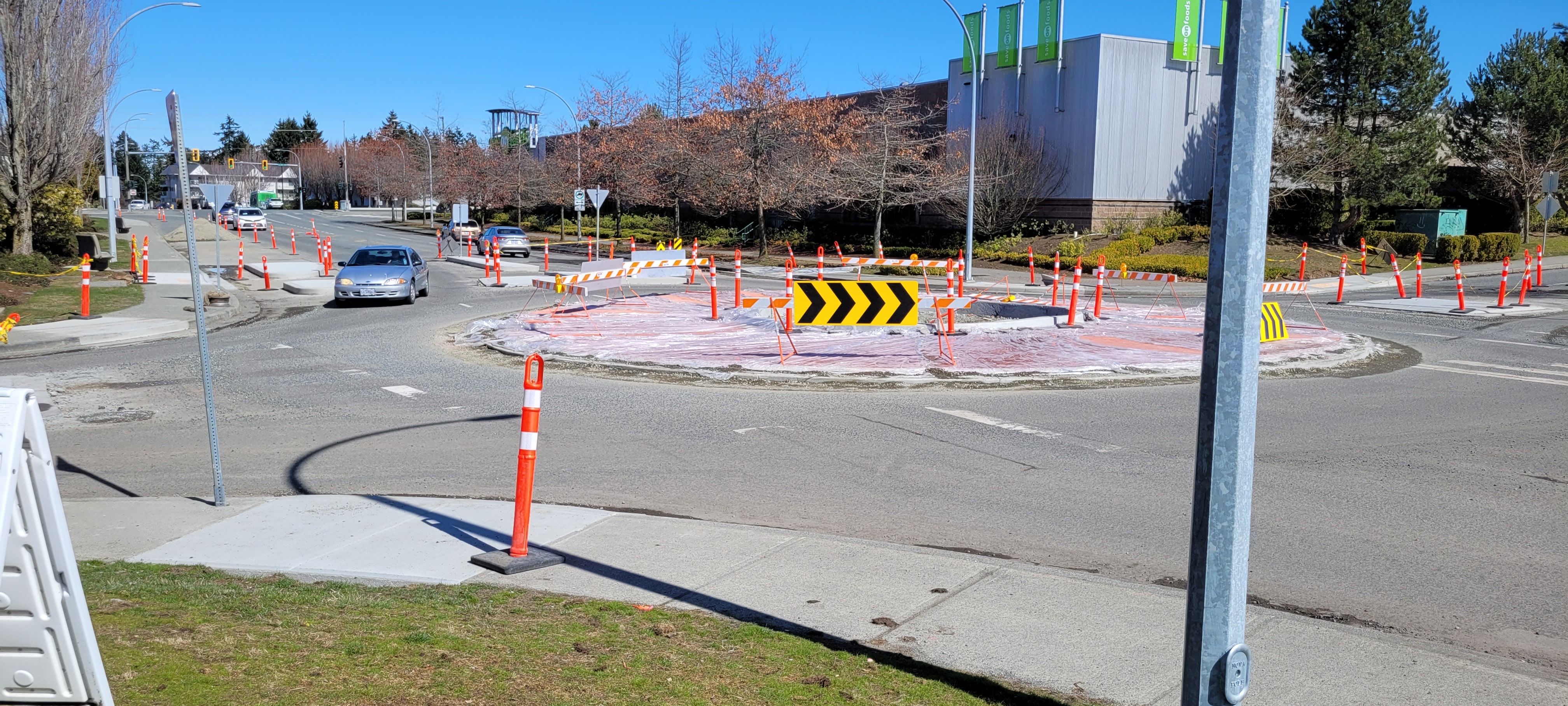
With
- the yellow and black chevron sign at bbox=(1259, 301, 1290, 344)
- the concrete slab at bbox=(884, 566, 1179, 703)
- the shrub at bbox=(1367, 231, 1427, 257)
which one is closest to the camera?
the concrete slab at bbox=(884, 566, 1179, 703)

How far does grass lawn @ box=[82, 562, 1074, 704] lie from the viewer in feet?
14.4

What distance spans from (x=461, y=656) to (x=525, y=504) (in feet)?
6.21

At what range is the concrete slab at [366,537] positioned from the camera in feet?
21.9

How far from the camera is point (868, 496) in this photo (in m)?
8.59

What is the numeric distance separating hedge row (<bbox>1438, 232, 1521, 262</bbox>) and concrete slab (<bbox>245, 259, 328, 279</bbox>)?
36818 mm

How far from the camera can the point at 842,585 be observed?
6.25 meters

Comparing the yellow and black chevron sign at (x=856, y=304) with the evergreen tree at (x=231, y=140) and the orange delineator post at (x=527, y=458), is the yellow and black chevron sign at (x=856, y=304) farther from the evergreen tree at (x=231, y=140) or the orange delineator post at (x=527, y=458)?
the evergreen tree at (x=231, y=140)

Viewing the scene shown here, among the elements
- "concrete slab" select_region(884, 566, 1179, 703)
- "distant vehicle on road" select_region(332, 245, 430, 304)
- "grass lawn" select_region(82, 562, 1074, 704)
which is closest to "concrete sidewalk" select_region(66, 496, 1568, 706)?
"concrete slab" select_region(884, 566, 1179, 703)

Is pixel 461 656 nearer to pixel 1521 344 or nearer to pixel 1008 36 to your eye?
pixel 1521 344

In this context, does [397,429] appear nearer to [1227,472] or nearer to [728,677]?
[728,677]

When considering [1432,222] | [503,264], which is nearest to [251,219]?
[503,264]

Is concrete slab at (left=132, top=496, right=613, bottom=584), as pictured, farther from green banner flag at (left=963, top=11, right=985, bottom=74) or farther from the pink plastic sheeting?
green banner flag at (left=963, top=11, right=985, bottom=74)

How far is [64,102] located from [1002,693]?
119 ft

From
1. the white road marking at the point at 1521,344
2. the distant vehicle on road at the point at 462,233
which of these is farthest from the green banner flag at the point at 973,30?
the white road marking at the point at 1521,344
